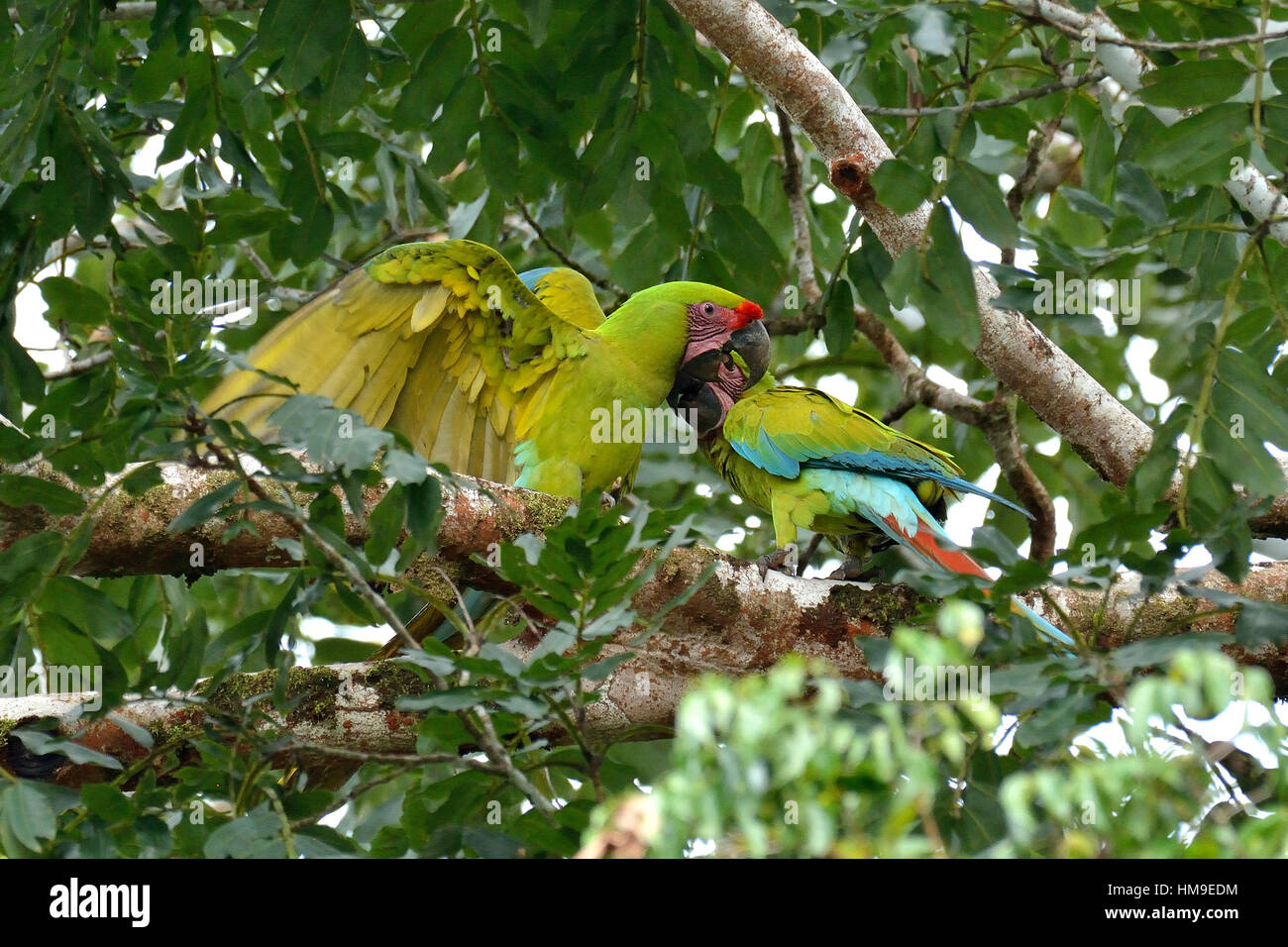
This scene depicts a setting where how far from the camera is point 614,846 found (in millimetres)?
999

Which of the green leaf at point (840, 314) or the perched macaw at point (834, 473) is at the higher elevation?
the green leaf at point (840, 314)

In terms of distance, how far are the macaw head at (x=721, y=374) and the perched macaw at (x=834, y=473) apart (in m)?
0.13

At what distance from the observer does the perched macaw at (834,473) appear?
3.42m

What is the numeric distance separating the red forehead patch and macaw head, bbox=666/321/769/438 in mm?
14

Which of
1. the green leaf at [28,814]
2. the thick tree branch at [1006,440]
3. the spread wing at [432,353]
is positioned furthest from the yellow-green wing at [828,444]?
the green leaf at [28,814]

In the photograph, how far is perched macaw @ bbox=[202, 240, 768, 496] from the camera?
130 inches

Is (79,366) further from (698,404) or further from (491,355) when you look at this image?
(698,404)

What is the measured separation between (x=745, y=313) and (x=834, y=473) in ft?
2.33

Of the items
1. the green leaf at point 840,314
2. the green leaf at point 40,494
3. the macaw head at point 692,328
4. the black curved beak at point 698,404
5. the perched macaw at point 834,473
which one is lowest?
the green leaf at point 40,494

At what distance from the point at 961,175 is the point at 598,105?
4.20 feet

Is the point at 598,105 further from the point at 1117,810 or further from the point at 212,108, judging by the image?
the point at 1117,810

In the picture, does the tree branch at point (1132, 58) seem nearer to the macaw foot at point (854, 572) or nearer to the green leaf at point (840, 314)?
the green leaf at point (840, 314)
